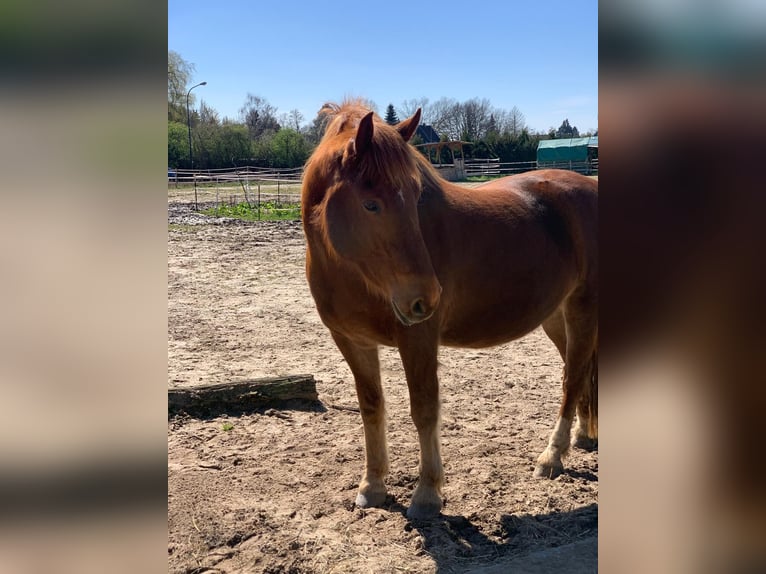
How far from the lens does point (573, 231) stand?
12.1 feet

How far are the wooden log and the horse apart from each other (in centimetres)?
132

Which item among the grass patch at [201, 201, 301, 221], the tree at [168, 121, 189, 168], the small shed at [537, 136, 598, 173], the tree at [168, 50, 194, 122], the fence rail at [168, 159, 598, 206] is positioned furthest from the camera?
the tree at [168, 121, 189, 168]

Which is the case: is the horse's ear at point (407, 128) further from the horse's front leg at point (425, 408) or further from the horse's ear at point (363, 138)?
the horse's front leg at point (425, 408)

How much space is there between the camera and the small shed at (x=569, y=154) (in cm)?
3281

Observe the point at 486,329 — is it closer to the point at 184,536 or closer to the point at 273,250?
the point at 184,536

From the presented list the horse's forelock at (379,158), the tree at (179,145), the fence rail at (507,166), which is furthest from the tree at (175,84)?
the fence rail at (507,166)

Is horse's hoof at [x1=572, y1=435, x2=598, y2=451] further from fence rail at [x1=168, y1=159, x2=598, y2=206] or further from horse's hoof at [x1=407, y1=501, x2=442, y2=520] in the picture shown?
fence rail at [x1=168, y1=159, x2=598, y2=206]

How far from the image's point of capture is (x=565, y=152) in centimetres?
3462

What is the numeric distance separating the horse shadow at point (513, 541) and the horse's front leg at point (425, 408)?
0.33ft

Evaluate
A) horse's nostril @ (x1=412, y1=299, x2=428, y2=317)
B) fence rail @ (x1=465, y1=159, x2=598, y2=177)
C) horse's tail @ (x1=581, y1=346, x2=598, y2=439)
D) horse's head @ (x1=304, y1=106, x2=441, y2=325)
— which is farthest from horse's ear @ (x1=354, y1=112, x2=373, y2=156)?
fence rail @ (x1=465, y1=159, x2=598, y2=177)

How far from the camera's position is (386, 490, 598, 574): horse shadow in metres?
2.49

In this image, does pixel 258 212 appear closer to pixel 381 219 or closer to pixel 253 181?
pixel 253 181
